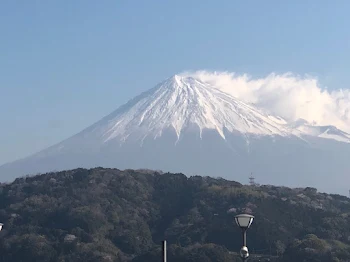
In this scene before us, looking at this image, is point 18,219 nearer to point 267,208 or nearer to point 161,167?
point 267,208

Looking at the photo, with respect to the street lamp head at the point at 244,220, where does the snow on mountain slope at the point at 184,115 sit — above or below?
above

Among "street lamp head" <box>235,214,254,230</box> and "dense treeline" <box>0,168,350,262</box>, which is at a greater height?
"dense treeline" <box>0,168,350,262</box>

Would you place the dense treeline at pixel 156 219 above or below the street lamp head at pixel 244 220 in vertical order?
above

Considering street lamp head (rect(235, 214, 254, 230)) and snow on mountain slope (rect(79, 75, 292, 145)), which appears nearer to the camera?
street lamp head (rect(235, 214, 254, 230))

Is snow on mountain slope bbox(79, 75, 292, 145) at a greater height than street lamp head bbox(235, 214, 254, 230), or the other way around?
snow on mountain slope bbox(79, 75, 292, 145)

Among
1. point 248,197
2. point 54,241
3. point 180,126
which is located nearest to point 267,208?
point 248,197

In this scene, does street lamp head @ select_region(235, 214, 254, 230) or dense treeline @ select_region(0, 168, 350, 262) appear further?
dense treeline @ select_region(0, 168, 350, 262)

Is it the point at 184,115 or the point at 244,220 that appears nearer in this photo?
the point at 244,220

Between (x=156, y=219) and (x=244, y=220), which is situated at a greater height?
(x=156, y=219)

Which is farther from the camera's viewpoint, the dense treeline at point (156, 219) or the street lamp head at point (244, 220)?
the dense treeline at point (156, 219)
